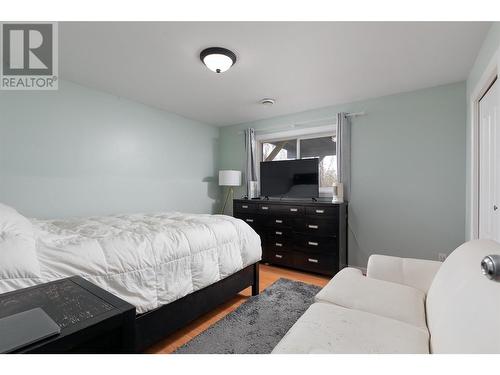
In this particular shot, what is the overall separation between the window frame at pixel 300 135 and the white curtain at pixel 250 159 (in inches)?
4.9

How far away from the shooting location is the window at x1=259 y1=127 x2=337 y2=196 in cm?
377

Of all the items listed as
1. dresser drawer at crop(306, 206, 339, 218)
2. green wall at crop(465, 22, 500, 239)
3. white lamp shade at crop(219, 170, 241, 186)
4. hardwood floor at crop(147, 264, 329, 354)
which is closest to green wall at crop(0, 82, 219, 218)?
white lamp shade at crop(219, 170, 241, 186)

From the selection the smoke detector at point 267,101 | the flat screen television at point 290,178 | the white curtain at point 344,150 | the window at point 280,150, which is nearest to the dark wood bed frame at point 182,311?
the flat screen television at point 290,178

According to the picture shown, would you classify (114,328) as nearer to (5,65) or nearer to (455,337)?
(455,337)

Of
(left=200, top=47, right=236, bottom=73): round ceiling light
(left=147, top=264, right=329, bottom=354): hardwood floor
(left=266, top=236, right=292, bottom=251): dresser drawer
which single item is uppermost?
(left=200, top=47, right=236, bottom=73): round ceiling light

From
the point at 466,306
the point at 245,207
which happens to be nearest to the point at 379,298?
the point at 466,306

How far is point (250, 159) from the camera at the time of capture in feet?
14.0

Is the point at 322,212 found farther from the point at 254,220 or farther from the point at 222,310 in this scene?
the point at 222,310

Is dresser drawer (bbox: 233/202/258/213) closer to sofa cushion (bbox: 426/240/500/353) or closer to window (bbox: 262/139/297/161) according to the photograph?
window (bbox: 262/139/297/161)

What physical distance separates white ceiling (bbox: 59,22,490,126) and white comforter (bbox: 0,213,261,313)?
154 centimetres

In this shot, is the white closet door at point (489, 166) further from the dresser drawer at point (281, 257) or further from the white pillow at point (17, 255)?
the white pillow at point (17, 255)

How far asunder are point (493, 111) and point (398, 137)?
1.15 m

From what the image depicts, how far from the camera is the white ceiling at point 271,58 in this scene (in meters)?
1.82
